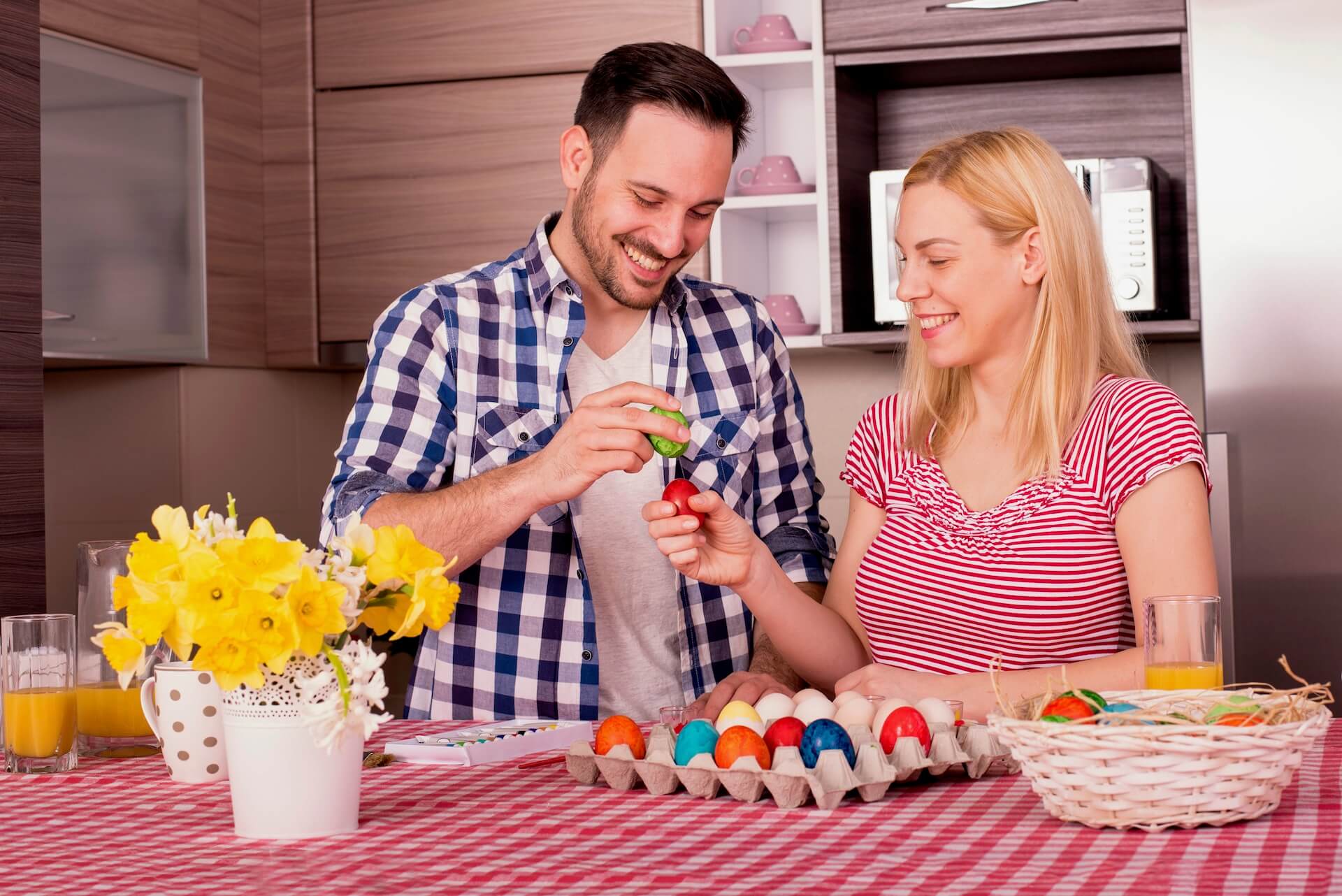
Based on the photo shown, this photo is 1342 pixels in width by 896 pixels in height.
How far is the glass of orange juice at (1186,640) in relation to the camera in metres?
1.21

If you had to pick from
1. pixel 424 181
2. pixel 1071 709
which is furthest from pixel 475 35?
pixel 1071 709

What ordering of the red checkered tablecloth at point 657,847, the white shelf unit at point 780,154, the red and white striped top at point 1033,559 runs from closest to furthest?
the red checkered tablecloth at point 657,847
the red and white striped top at point 1033,559
the white shelf unit at point 780,154

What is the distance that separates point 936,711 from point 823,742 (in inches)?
6.4

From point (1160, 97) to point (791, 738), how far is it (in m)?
2.27

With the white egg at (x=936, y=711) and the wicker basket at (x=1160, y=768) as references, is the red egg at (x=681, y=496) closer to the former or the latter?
the white egg at (x=936, y=711)

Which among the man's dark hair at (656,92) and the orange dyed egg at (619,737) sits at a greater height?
the man's dark hair at (656,92)

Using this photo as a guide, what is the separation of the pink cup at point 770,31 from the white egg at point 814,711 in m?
1.94

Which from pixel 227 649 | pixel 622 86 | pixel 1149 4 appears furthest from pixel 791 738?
pixel 1149 4

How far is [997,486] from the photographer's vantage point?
177 centimetres

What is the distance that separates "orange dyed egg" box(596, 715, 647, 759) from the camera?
4.10 feet

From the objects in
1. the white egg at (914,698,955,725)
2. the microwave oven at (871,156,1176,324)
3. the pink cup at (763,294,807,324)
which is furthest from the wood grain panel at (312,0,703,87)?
the white egg at (914,698,955,725)

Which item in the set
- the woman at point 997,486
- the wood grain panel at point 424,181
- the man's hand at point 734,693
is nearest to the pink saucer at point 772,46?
the wood grain panel at point 424,181

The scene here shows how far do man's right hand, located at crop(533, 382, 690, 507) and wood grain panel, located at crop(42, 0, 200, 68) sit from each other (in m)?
1.49

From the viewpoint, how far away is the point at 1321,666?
2557mm
